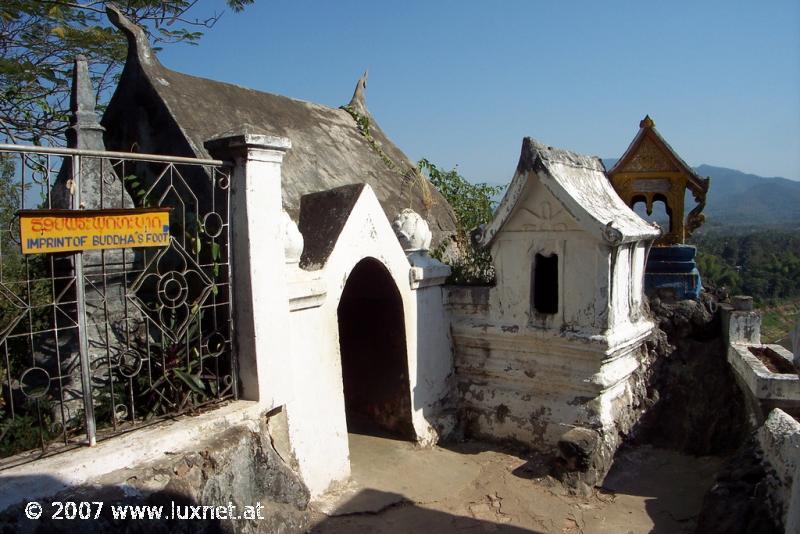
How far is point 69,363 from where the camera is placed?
4.35 metres

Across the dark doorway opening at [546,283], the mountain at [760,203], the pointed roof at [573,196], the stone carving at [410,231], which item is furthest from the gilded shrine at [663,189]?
the mountain at [760,203]

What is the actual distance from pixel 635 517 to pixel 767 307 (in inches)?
669

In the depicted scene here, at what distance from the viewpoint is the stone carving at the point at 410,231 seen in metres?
6.59

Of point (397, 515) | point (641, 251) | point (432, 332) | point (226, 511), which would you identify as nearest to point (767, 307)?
point (641, 251)

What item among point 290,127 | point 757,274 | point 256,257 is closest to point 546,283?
point 256,257

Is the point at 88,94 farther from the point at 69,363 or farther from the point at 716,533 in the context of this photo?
the point at 716,533

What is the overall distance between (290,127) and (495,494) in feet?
16.9

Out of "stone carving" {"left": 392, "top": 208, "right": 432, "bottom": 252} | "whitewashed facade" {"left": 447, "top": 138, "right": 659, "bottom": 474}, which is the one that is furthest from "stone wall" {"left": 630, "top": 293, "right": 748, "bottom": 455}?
"stone carving" {"left": 392, "top": 208, "right": 432, "bottom": 252}

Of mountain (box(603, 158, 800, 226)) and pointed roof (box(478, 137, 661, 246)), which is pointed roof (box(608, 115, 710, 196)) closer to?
pointed roof (box(478, 137, 661, 246))

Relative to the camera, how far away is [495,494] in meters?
5.61

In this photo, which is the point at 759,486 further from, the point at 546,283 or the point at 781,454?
the point at 546,283

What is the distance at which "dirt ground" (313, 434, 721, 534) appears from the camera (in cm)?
506

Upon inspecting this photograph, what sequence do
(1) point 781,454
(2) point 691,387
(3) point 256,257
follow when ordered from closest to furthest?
(1) point 781,454 < (3) point 256,257 < (2) point 691,387

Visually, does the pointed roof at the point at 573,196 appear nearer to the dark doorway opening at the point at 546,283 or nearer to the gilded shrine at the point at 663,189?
the dark doorway opening at the point at 546,283
